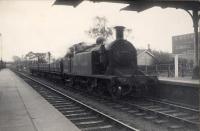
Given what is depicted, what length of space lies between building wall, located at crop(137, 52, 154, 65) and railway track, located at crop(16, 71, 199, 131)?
35261 millimetres

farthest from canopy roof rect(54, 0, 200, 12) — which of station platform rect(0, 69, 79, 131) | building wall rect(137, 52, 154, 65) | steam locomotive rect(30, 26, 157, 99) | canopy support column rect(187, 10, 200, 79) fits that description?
building wall rect(137, 52, 154, 65)

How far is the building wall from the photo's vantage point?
48.0 meters

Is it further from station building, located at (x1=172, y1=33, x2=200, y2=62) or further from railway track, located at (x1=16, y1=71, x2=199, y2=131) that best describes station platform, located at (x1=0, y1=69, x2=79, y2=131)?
station building, located at (x1=172, y1=33, x2=200, y2=62)

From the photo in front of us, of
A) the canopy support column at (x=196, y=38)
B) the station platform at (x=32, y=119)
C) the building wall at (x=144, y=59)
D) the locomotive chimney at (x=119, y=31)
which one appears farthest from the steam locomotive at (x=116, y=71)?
the building wall at (x=144, y=59)

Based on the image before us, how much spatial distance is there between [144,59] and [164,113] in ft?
133

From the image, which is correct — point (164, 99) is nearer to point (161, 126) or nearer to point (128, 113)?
point (128, 113)

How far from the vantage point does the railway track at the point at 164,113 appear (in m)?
7.73

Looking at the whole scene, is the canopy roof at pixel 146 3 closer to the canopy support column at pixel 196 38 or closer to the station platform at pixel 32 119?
the canopy support column at pixel 196 38

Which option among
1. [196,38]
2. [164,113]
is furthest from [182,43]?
[164,113]

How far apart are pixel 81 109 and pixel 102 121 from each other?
2520 mm

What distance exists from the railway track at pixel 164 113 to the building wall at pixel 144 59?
35.3 metres

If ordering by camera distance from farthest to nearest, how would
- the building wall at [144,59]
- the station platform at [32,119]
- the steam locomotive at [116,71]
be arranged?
the building wall at [144,59] → the steam locomotive at [116,71] → the station platform at [32,119]

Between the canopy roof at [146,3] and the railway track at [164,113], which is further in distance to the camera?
the canopy roof at [146,3]

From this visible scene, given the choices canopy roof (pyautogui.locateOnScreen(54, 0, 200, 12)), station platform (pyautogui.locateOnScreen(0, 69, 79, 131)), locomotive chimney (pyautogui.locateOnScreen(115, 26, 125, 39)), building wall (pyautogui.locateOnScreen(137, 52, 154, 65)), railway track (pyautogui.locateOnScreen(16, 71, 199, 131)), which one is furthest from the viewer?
building wall (pyautogui.locateOnScreen(137, 52, 154, 65))
